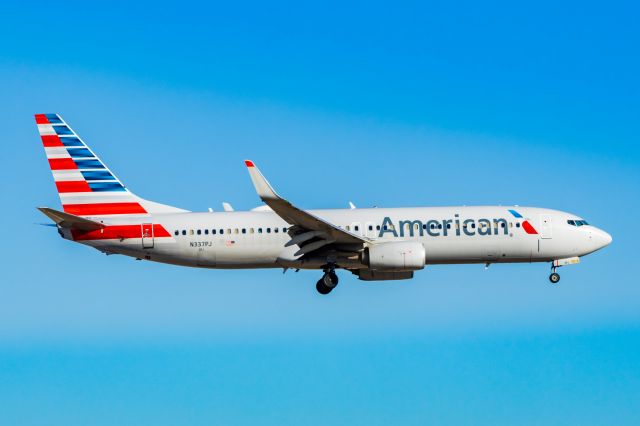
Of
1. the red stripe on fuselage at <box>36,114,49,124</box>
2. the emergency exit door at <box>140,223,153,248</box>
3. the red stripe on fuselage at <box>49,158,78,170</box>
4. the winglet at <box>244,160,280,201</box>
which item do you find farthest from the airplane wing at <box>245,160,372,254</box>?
the red stripe on fuselage at <box>36,114,49,124</box>

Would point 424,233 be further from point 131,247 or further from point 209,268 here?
point 131,247

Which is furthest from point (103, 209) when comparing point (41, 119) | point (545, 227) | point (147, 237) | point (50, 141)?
point (545, 227)

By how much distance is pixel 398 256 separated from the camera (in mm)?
55125

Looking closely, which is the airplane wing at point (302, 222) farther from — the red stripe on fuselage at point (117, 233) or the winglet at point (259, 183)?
the red stripe on fuselage at point (117, 233)

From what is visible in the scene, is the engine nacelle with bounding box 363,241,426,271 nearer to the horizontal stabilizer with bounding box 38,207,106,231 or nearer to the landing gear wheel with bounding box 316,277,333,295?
the landing gear wheel with bounding box 316,277,333,295

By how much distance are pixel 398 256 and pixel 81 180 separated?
18384 mm

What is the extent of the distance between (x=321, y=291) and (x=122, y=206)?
11.9 meters

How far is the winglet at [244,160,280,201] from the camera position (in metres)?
49.8

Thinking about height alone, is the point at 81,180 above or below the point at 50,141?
below

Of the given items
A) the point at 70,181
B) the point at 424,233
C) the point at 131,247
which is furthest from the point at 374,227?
the point at 70,181

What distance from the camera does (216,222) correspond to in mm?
57688

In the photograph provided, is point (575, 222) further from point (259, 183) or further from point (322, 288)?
point (259, 183)

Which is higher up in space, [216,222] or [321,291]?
[216,222]

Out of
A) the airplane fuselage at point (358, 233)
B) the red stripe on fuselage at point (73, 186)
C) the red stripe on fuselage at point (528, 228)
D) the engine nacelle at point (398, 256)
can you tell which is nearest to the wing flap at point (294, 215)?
the engine nacelle at point (398, 256)
